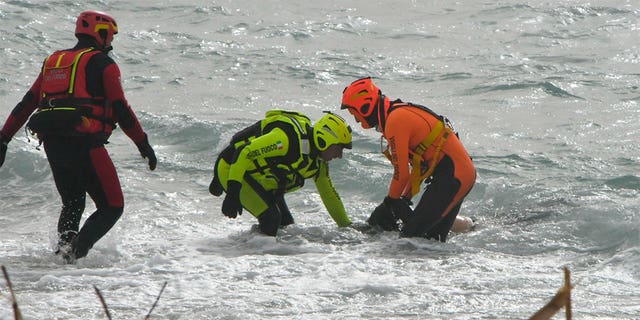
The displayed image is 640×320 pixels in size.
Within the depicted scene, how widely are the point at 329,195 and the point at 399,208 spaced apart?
28.3 inches

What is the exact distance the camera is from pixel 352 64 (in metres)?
18.6

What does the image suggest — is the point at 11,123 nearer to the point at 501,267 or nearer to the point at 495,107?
the point at 501,267

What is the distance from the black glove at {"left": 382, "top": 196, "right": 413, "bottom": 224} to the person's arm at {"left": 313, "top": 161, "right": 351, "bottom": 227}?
0.53 metres

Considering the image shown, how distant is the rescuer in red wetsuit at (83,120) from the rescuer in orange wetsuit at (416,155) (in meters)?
1.94

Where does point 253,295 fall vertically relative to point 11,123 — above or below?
below

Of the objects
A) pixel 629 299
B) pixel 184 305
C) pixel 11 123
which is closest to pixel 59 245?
pixel 11 123

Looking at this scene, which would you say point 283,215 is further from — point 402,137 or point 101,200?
point 101,200

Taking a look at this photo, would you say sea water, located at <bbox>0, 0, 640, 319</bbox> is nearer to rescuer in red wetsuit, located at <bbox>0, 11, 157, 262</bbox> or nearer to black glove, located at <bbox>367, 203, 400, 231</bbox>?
black glove, located at <bbox>367, 203, 400, 231</bbox>

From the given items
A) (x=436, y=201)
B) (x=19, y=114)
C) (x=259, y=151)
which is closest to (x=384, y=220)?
(x=436, y=201)

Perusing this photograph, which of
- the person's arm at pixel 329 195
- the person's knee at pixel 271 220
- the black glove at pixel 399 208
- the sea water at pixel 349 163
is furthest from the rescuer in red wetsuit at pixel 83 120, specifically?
the black glove at pixel 399 208

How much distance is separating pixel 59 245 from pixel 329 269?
78.9 inches

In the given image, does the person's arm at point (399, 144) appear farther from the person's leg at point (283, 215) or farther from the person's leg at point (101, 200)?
the person's leg at point (101, 200)

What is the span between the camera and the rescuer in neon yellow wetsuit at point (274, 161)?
8469 millimetres

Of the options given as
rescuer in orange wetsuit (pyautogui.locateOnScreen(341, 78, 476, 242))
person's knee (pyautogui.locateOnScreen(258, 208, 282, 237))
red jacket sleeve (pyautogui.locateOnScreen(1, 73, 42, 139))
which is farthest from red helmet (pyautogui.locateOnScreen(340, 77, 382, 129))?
red jacket sleeve (pyautogui.locateOnScreen(1, 73, 42, 139))
